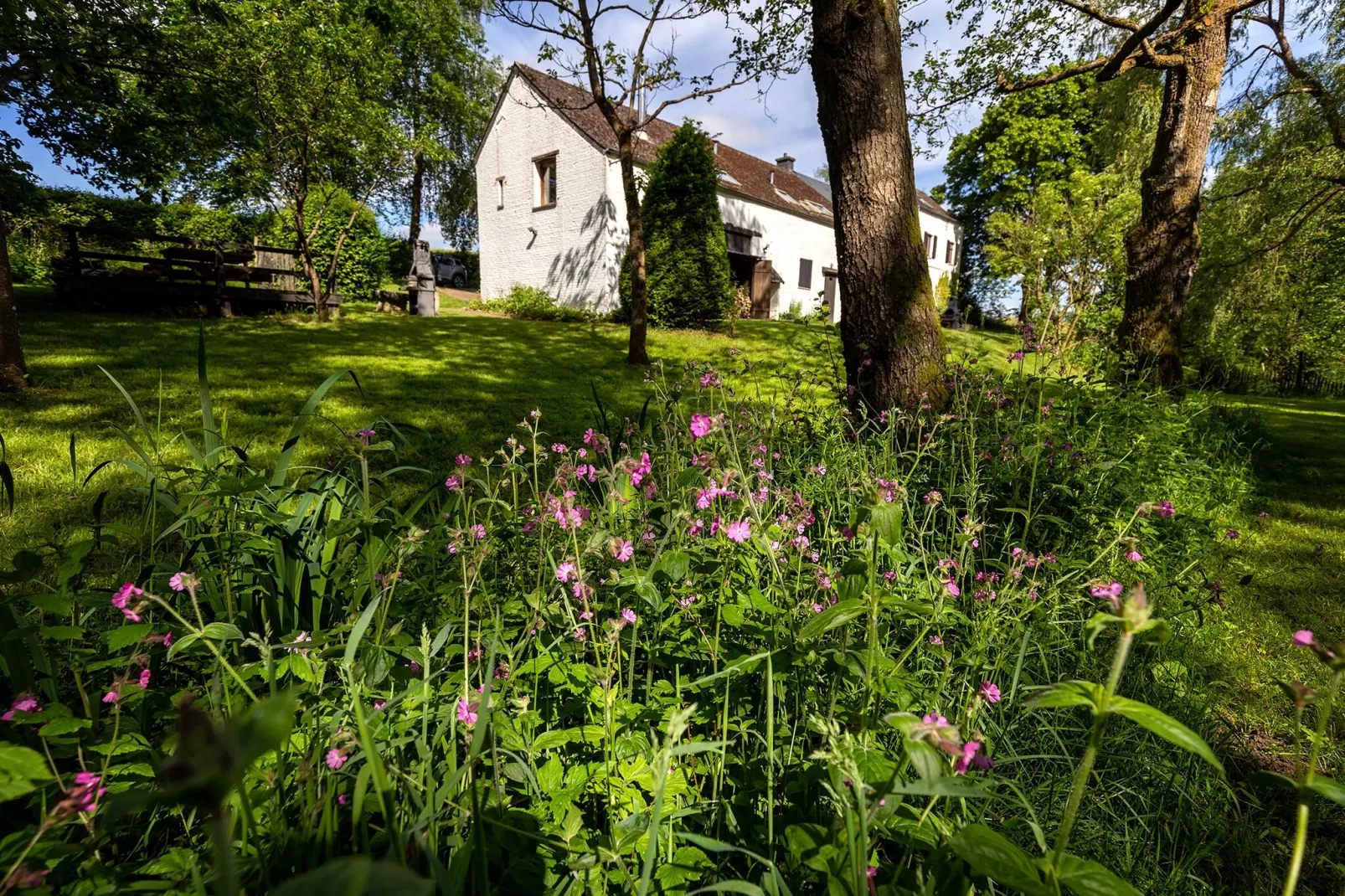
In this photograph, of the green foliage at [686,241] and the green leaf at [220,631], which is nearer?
the green leaf at [220,631]

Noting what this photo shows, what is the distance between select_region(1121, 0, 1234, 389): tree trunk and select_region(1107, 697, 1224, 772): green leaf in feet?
20.5

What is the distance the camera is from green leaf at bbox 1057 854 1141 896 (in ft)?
2.43

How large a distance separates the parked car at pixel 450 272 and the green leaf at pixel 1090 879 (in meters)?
30.8

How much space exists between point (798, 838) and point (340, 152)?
14.6 metres

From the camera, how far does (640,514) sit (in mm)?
2102

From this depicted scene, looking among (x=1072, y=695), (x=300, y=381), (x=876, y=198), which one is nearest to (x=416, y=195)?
(x=300, y=381)

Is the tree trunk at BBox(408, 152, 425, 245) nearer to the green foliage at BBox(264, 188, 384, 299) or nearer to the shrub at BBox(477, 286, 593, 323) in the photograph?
the green foliage at BBox(264, 188, 384, 299)

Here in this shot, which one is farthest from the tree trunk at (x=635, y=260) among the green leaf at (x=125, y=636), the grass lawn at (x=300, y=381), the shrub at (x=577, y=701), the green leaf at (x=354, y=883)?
the green leaf at (x=354, y=883)

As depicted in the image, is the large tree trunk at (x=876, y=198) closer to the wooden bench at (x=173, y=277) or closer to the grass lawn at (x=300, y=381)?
the grass lawn at (x=300, y=381)

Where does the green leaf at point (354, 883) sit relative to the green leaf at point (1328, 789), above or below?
above

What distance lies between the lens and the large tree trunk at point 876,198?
11.5 feet

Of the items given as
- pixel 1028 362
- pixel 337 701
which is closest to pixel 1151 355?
pixel 1028 362

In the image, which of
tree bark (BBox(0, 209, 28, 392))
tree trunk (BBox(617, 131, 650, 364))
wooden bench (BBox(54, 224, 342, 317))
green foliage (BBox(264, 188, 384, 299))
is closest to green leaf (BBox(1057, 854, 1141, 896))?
tree bark (BBox(0, 209, 28, 392))

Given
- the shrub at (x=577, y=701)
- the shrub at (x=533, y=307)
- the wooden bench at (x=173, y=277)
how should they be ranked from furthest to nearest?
the shrub at (x=533, y=307) < the wooden bench at (x=173, y=277) < the shrub at (x=577, y=701)
